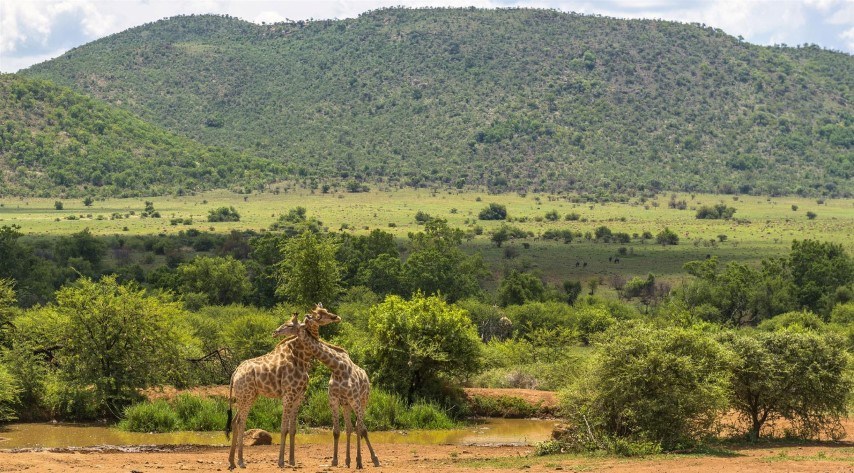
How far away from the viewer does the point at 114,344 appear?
3078cm

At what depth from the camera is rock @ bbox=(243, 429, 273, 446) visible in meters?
27.1

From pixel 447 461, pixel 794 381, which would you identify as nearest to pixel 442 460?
pixel 447 461

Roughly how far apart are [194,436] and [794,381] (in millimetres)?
14281

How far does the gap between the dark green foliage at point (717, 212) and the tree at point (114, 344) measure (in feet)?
360

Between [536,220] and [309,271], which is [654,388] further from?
[536,220]

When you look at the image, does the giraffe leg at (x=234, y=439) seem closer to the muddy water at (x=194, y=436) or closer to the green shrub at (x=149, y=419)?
the muddy water at (x=194, y=436)

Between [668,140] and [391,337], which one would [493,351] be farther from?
[668,140]

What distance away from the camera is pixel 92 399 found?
3011 centimetres

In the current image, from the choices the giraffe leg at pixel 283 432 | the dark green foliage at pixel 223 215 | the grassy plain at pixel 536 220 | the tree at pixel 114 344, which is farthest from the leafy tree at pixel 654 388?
the dark green foliage at pixel 223 215

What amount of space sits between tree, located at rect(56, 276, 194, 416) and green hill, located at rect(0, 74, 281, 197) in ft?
367

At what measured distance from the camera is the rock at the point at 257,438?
27.1m

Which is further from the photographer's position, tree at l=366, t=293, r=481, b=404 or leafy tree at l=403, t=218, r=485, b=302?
A: leafy tree at l=403, t=218, r=485, b=302

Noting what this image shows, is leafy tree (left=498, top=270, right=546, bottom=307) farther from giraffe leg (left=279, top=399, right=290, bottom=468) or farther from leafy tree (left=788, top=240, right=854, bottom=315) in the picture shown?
giraffe leg (left=279, top=399, right=290, bottom=468)

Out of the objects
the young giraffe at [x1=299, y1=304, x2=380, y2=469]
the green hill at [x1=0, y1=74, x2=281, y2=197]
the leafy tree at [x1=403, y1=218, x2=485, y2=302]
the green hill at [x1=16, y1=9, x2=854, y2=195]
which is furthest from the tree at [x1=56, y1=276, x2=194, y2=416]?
the green hill at [x1=16, y1=9, x2=854, y2=195]
